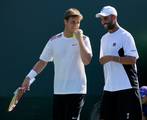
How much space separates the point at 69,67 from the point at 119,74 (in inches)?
21.7

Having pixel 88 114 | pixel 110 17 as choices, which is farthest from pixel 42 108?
pixel 110 17

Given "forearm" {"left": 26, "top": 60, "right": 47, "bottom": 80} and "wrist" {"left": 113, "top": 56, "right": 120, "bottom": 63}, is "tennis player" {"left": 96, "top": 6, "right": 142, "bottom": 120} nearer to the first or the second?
"wrist" {"left": 113, "top": 56, "right": 120, "bottom": 63}

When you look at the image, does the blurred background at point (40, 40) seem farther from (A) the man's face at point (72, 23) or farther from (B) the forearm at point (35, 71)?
(A) the man's face at point (72, 23)

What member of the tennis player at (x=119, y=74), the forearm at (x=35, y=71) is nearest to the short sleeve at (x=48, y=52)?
the forearm at (x=35, y=71)

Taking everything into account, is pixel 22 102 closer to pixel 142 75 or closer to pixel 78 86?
pixel 142 75

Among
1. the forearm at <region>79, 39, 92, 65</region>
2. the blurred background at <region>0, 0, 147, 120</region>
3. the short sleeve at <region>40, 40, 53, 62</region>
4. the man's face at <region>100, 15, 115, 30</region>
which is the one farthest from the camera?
the blurred background at <region>0, 0, 147, 120</region>

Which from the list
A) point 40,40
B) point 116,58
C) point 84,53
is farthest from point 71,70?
point 40,40

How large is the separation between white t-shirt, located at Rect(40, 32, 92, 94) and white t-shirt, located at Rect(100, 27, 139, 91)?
267 millimetres

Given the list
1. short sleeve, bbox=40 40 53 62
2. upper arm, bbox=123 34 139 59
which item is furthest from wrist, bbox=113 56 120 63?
short sleeve, bbox=40 40 53 62

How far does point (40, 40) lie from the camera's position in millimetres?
8102

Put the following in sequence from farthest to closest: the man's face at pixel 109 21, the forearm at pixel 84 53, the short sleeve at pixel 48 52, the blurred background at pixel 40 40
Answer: the blurred background at pixel 40 40
the short sleeve at pixel 48 52
the man's face at pixel 109 21
the forearm at pixel 84 53

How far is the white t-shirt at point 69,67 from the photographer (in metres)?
5.63

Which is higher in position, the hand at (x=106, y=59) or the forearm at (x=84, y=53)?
the forearm at (x=84, y=53)

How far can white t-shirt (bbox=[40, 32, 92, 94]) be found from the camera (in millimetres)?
A: 5633
